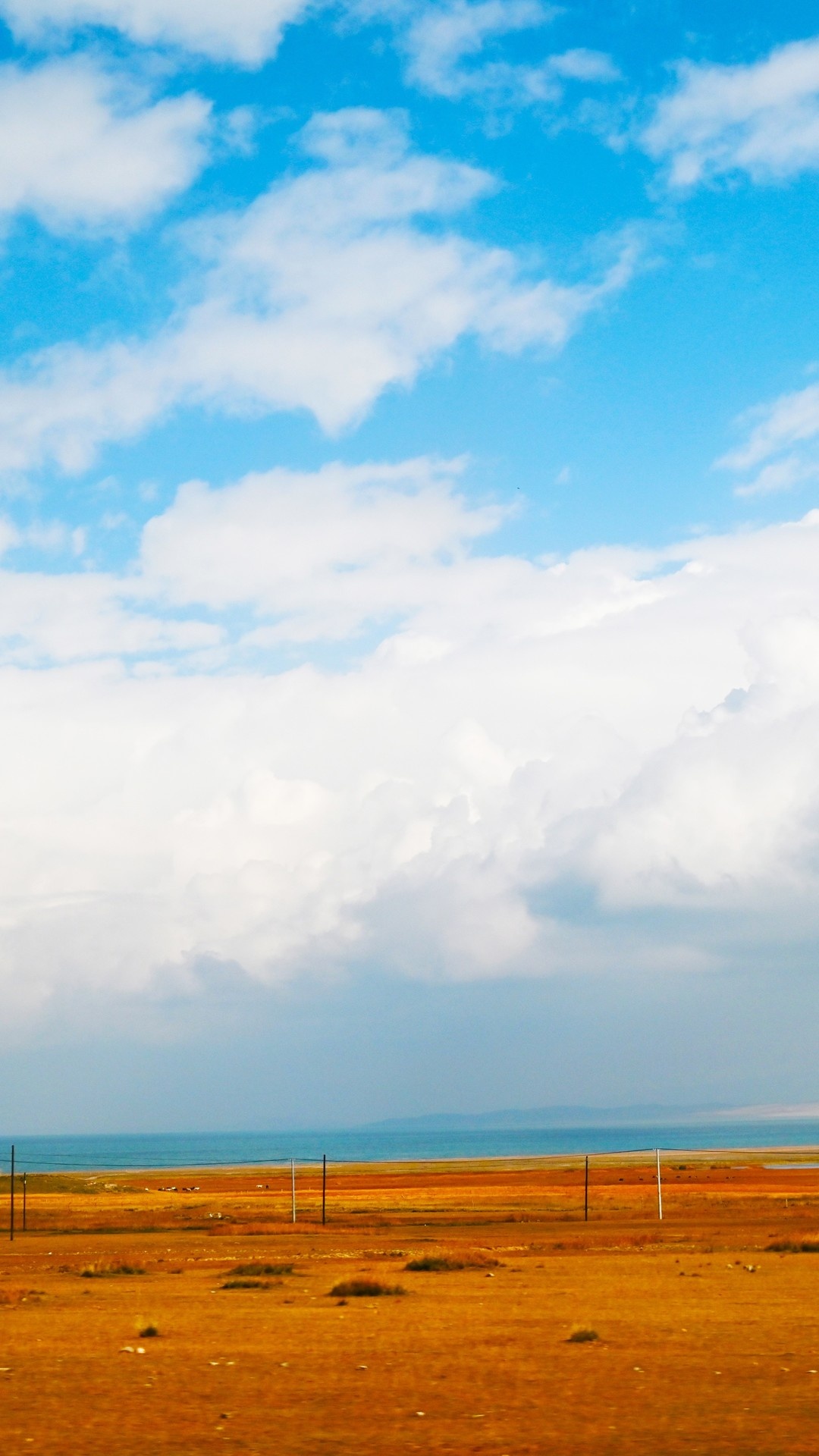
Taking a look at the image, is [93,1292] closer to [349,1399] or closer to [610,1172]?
[349,1399]

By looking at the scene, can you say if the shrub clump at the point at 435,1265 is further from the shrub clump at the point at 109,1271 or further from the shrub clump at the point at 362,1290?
the shrub clump at the point at 109,1271

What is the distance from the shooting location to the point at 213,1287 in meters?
26.4

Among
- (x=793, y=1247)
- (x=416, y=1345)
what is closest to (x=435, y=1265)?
(x=793, y=1247)

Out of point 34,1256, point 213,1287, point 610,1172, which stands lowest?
point 610,1172

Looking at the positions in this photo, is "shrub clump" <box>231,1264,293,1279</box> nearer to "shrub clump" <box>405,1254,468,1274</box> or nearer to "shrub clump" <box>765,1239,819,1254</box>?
"shrub clump" <box>405,1254,468,1274</box>

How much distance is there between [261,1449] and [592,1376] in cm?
533

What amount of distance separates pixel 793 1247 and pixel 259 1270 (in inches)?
612

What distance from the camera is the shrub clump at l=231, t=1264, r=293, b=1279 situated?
95.1 feet

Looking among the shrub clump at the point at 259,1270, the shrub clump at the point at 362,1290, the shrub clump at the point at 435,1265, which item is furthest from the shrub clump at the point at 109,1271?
the shrub clump at the point at 362,1290

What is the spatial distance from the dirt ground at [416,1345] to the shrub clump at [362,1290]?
0.13 m

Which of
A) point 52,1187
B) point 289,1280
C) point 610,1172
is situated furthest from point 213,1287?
point 610,1172

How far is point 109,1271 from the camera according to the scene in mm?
31250

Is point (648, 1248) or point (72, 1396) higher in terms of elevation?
point (72, 1396)

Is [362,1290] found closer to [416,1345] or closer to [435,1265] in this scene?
[435,1265]
